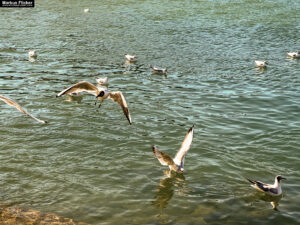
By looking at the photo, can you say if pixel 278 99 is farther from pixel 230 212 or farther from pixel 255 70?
pixel 230 212

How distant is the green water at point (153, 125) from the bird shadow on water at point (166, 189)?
0.10ft

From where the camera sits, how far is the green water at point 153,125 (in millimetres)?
11031

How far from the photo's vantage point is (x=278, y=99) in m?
18.9

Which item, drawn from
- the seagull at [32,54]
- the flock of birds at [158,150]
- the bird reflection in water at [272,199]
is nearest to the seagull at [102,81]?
the seagull at [32,54]

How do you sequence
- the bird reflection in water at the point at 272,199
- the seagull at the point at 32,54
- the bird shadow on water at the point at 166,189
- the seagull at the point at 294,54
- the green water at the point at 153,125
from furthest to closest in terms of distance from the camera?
the seagull at the point at 32,54
the seagull at the point at 294,54
the bird reflection in water at the point at 272,199
the green water at the point at 153,125
the bird shadow on water at the point at 166,189

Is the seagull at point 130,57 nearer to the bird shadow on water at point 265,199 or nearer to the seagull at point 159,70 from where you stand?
the seagull at point 159,70

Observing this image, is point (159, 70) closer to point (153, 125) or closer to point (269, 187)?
point (153, 125)

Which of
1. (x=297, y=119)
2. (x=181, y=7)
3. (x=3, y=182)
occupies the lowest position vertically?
(x=3, y=182)

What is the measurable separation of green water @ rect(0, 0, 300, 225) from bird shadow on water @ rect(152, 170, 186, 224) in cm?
3

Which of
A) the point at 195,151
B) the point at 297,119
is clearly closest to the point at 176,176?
the point at 195,151

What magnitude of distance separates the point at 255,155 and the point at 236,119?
10.8 feet

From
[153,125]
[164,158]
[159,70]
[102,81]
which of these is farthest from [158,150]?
[159,70]

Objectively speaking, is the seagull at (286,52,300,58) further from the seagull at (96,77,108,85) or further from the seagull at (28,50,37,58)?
the seagull at (28,50,37,58)

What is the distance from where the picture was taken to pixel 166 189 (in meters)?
11.7
